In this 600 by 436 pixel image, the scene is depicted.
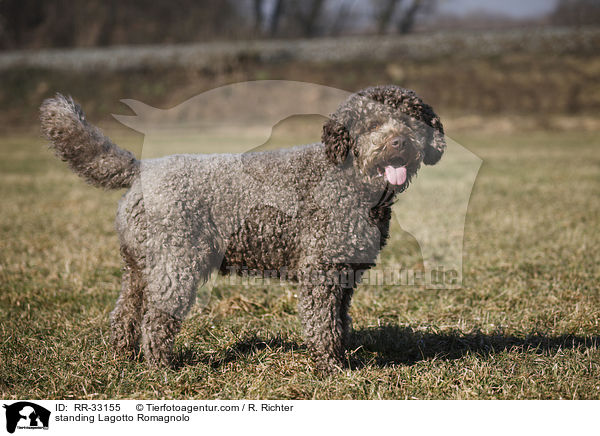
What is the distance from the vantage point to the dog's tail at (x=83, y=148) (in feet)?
9.64

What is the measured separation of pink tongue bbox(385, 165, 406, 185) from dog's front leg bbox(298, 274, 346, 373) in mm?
663

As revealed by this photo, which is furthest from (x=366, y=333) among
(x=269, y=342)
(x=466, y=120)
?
(x=466, y=120)

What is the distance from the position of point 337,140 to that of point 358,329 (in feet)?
5.06

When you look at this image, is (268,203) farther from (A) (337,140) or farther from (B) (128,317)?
(B) (128,317)

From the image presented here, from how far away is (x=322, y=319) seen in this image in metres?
3.02

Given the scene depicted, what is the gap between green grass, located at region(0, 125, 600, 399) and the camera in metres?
2.93

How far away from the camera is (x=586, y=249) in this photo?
18.4 ft

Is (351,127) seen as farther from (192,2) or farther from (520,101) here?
(192,2)

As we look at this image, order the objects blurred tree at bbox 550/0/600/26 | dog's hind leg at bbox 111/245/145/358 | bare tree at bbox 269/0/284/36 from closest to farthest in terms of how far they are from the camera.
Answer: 1. dog's hind leg at bbox 111/245/145/358
2. blurred tree at bbox 550/0/600/26
3. bare tree at bbox 269/0/284/36

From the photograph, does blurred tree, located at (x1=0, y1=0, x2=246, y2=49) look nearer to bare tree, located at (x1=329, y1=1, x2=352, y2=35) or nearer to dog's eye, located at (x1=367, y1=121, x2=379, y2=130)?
bare tree, located at (x1=329, y1=1, x2=352, y2=35)

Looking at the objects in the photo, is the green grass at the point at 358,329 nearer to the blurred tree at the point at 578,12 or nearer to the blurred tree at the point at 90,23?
the blurred tree at the point at 578,12
